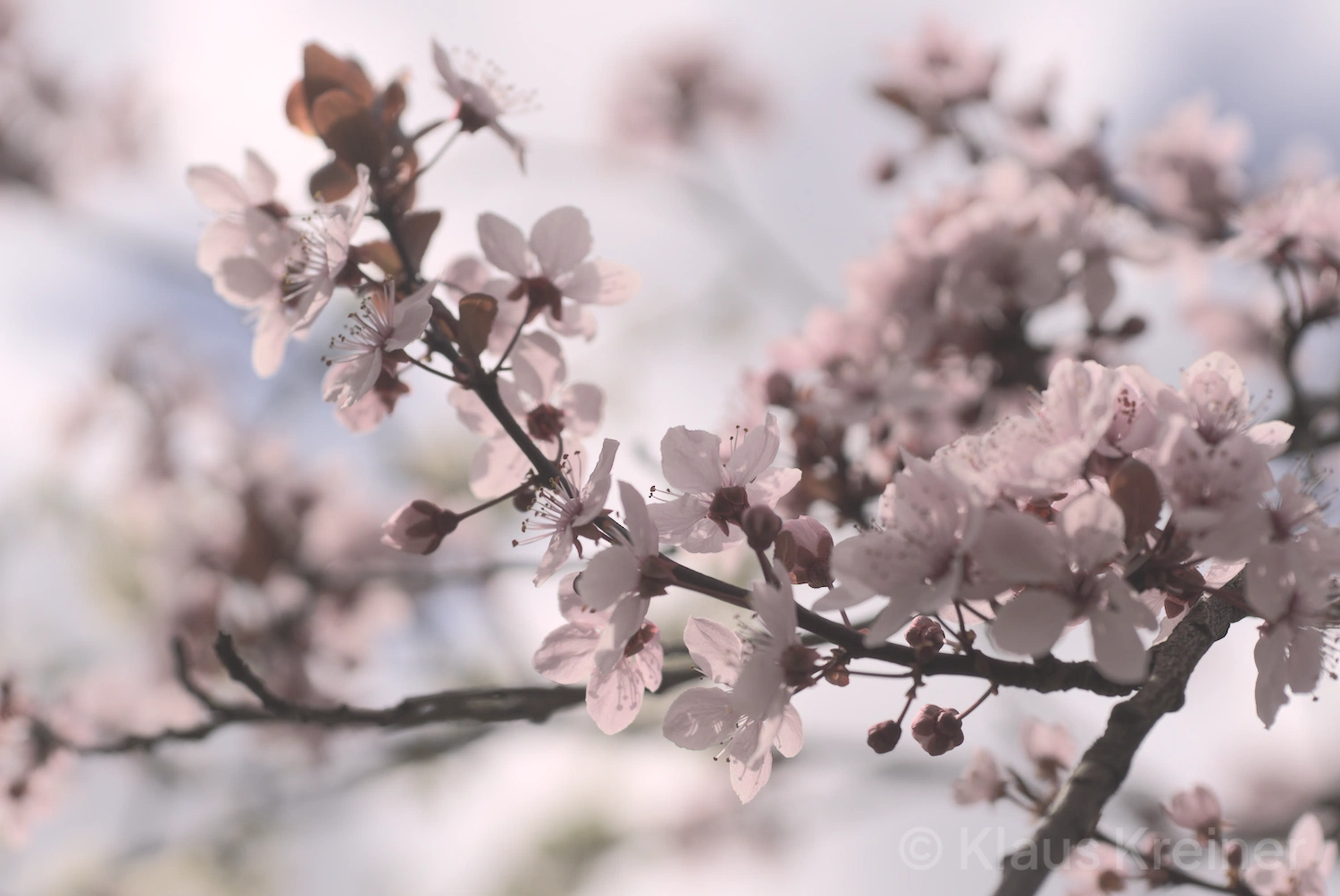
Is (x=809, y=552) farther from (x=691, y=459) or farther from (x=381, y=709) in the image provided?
(x=381, y=709)

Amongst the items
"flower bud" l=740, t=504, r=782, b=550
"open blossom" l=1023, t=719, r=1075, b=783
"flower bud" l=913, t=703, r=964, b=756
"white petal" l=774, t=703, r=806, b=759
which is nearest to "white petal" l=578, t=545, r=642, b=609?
"flower bud" l=740, t=504, r=782, b=550

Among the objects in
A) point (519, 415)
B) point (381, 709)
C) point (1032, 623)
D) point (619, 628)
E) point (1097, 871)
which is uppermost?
point (1032, 623)

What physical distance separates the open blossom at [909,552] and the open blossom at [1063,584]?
4 cm

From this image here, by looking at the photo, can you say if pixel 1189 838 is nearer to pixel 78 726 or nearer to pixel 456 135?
pixel 456 135

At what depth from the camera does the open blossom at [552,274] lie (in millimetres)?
1236

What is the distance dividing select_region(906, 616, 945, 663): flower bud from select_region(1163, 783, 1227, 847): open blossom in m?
0.75

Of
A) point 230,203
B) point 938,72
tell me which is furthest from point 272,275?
point 938,72

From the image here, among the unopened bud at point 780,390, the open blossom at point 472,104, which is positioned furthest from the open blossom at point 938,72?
the open blossom at point 472,104

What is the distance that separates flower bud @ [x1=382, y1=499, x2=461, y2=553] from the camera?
111cm

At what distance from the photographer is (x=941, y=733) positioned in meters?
0.98

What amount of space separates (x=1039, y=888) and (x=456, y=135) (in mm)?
1182

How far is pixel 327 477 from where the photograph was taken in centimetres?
375

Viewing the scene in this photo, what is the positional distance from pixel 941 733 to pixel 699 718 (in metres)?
0.26

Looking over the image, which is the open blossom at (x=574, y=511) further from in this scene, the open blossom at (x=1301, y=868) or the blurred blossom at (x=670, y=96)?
the blurred blossom at (x=670, y=96)
